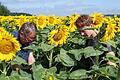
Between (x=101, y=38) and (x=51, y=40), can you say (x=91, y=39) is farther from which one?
(x=51, y=40)

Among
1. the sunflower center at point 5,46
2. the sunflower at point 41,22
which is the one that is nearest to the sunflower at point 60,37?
the sunflower center at point 5,46

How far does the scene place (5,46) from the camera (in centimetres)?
277

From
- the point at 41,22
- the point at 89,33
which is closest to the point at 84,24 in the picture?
the point at 89,33

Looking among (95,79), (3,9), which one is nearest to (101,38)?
(95,79)

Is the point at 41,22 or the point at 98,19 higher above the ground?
the point at 98,19

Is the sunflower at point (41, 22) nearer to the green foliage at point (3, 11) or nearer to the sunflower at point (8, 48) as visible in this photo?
the sunflower at point (8, 48)

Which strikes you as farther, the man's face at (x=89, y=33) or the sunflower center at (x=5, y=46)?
the man's face at (x=89, y=33)

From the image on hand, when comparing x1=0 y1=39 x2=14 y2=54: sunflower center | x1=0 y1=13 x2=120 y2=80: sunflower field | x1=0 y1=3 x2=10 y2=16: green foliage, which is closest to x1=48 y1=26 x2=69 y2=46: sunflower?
x1=0 y1=13 x2=120 y2=80: sunflower field

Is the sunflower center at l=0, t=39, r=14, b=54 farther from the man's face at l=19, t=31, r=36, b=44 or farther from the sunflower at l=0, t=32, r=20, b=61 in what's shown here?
the man's face at l=19, t=31, r=36, b=44

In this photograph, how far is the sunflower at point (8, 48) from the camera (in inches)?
109

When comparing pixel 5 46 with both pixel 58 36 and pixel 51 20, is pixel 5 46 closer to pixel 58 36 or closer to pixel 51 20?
pixel 58 36

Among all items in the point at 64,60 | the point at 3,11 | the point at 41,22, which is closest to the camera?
the point at 64,60

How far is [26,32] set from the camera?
386cm

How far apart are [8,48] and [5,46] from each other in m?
0.04
